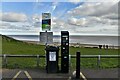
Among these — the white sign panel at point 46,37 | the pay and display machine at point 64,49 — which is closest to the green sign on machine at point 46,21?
the white sign panel at point 46,37

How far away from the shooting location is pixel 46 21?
1348 cm

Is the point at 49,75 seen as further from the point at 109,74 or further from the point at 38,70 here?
the point at 109,74

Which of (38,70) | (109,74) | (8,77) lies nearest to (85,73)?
(109,74)

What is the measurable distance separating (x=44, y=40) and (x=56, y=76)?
84.6 inches

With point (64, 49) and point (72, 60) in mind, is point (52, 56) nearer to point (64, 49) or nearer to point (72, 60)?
point (64, 49)

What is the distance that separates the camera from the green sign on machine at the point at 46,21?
13.4 meters

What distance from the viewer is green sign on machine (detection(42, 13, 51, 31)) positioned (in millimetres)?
13430

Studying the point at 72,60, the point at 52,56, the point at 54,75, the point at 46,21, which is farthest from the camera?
the point at 72,60

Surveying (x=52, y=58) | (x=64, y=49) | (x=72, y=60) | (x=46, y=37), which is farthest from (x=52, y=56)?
(x=72, y=60)

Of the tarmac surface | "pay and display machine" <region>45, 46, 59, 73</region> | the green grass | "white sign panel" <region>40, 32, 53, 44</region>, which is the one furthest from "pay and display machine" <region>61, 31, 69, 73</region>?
the green grass

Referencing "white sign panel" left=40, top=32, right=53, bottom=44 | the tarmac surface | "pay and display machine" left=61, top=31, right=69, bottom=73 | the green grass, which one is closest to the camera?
the tarmac surface

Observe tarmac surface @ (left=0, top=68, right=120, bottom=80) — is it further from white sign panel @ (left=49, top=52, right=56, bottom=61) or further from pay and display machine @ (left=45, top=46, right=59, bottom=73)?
white sign panel @ (left=49, top=52, right=56, bottom=61)

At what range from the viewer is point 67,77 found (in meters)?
11.7

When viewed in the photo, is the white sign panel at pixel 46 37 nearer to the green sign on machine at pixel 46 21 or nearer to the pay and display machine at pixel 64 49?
the green sign on machine at pixel 46 21
